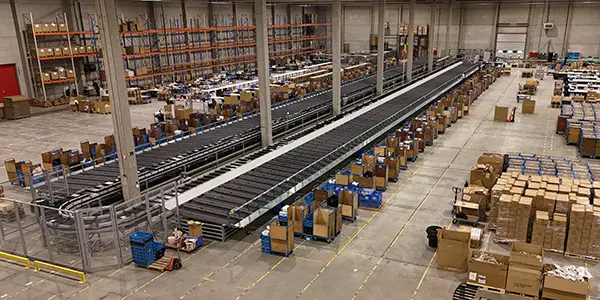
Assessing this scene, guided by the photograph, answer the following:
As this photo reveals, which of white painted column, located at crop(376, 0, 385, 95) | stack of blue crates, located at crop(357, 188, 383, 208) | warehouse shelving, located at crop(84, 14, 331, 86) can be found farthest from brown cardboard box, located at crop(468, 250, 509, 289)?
warehouse shelving, located at crop(84, 14, 331, 86)

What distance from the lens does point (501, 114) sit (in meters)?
22.5

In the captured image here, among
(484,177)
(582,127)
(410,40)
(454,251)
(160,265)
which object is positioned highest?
(410,40)

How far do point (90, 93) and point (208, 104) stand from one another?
37.3ft

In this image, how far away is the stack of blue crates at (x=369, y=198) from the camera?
1212 cm

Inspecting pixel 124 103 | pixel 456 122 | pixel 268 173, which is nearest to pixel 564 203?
pixel 268 173

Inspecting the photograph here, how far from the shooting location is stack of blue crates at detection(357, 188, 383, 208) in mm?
12117

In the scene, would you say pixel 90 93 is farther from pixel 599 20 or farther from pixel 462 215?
pixel 599 20

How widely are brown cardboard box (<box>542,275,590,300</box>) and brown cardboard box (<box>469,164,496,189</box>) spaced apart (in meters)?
4.99

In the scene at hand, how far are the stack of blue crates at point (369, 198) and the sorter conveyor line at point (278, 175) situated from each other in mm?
1748

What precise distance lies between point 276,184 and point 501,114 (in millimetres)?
14948

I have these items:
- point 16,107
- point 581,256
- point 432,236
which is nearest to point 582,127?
point 581,256

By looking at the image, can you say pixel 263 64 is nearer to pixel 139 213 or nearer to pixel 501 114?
pixel 139 213

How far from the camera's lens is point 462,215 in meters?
11.3

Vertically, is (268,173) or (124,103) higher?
(124,103)
